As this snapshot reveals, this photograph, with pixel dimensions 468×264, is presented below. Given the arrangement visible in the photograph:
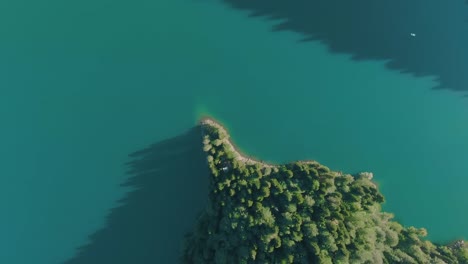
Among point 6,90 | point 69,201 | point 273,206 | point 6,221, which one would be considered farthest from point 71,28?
point 273,206

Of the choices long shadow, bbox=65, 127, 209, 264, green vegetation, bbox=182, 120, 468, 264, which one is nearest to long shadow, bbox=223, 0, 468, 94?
green vegetation, bbox=182, 120, 468, 264

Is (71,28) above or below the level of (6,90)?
above

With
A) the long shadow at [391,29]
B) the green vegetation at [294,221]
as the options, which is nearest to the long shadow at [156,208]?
the green vegetation at [294,221]

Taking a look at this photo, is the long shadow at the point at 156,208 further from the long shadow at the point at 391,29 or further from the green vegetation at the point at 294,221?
the long shadow at the point at 391,29

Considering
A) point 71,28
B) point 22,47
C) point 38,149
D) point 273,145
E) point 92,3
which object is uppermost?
point 92,3

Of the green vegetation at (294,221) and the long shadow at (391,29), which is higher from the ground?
the long shadow at (391,29)

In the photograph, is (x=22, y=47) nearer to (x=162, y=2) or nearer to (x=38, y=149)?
(x=38, y=149)

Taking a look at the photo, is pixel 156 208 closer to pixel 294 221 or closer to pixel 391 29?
pixel 294 221
